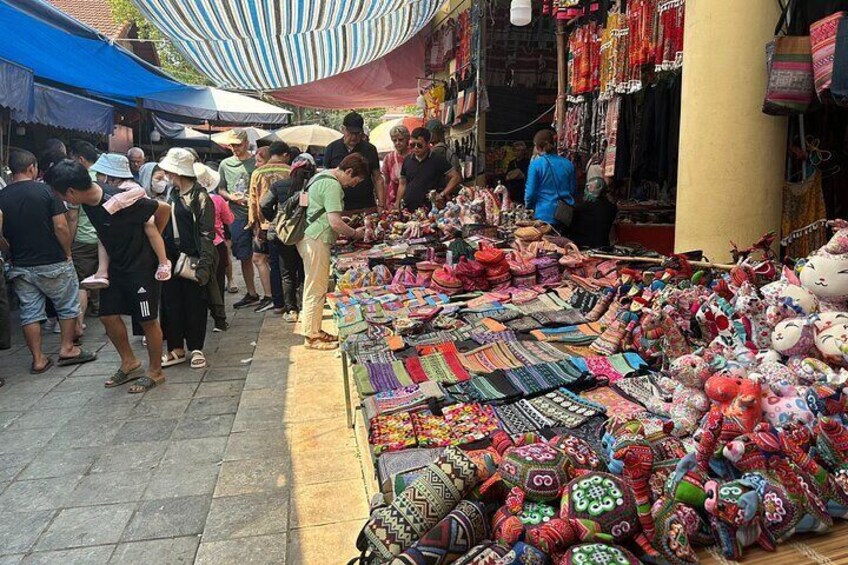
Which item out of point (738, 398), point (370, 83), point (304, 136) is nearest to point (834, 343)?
point (738, 398)

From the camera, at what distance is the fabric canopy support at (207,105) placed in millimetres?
11547

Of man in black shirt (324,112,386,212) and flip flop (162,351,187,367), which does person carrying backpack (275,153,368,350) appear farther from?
flip flop (162,351,187,367)

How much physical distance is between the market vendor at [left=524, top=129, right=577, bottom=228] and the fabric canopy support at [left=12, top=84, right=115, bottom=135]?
5530mm

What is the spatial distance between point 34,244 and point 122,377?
4.52 feet

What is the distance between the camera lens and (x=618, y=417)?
6.08 ft

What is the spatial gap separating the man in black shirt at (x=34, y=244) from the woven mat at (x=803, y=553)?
212 inches

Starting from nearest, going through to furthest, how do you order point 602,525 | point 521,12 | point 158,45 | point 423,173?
1. point 602,525
2. point 521,12
3. point 423,173
4. point 158,45

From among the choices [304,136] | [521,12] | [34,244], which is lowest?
[34,244]

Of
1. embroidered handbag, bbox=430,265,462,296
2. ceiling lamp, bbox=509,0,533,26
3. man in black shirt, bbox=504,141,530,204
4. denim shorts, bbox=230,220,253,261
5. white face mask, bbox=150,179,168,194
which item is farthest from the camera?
man in black shirt, bbox=504,141,530,204

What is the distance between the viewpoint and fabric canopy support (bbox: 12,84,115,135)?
7132mm

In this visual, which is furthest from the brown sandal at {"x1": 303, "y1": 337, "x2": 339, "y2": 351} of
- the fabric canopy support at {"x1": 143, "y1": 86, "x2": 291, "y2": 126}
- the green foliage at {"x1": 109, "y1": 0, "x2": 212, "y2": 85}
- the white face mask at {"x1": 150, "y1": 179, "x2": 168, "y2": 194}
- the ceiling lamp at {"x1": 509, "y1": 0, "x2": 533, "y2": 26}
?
the green foliage at {"x1": 109, "y1": 0, "x2": 212, "y2": 85}

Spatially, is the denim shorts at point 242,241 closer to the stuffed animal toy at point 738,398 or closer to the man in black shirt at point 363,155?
the man in black shirt at point 363,155

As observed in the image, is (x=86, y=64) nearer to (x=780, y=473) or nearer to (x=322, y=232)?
(x=322, y=232)

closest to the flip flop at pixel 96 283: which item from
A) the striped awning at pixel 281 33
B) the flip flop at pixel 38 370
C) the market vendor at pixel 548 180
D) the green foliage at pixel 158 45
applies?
the flip flop at pixel 38 370
